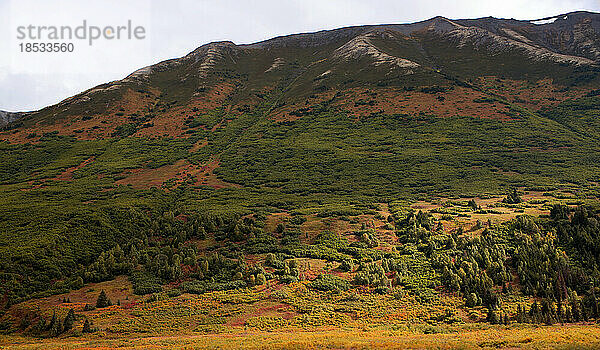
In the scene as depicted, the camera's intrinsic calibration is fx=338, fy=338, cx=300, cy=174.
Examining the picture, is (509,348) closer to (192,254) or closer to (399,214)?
(192,254)

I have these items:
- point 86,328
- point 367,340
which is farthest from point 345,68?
point 86,328

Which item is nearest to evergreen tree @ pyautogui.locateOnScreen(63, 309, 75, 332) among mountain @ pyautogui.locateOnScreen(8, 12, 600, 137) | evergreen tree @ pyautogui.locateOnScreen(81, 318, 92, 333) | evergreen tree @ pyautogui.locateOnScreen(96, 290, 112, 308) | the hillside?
the hillside

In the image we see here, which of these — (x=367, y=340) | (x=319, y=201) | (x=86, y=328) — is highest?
(x=319, y=201)

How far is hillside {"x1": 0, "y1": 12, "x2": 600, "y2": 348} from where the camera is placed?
72.7 feet

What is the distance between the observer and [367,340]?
1652cm

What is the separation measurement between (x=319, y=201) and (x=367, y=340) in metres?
34.5

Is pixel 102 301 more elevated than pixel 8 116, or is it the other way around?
pixel 8 116

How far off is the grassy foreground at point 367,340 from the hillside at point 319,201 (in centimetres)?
33

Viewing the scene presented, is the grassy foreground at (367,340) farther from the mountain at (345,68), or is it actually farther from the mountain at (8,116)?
the mountain at (8,116)

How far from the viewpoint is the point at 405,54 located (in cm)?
13325

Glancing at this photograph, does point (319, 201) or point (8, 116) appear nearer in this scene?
point (319, 201)

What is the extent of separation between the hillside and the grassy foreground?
328mm

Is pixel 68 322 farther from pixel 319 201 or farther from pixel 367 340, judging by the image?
pixel 319 201

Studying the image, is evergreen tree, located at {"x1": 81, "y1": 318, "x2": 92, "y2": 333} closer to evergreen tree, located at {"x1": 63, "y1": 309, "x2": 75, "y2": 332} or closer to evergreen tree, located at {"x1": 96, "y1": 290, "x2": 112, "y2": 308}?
evergreen tree, located at {"x1": 63, "y1": 309, "x2": 75, "y2": 332}
